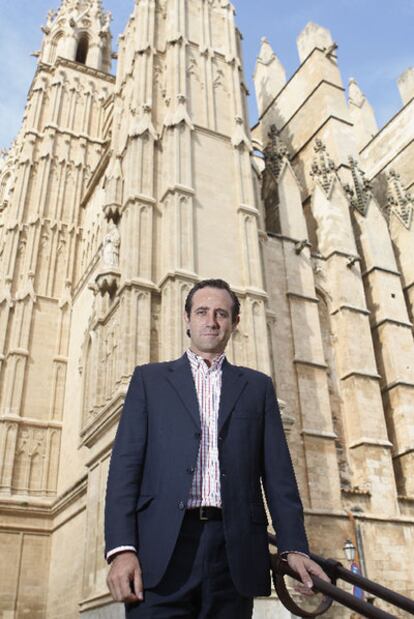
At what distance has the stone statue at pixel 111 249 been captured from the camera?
40.7ft

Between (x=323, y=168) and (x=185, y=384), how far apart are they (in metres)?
17.8

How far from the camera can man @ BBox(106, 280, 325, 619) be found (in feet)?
6.36

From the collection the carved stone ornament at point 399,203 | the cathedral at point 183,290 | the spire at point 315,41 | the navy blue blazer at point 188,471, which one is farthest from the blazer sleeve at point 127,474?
the spire at point 315,41

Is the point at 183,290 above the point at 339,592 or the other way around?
above

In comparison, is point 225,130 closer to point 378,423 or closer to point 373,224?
point 373,224

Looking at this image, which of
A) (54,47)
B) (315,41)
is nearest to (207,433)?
(315,41)

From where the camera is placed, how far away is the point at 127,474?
211 centimetres

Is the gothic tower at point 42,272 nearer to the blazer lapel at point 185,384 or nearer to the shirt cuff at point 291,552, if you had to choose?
the blazer lapel at point 185,384

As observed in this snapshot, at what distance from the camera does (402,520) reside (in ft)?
43.3

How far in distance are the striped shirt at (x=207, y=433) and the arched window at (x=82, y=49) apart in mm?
27175

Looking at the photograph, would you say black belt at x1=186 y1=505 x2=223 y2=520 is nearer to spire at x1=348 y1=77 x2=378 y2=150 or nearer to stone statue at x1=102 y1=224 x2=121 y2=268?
stone statue at x1=102 y1=224 x2=121 y2=268

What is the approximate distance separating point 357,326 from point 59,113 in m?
13.4

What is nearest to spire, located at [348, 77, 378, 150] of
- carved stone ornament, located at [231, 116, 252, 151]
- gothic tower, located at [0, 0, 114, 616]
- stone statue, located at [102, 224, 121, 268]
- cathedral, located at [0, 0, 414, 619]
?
cathedral, located at [0, 0, 414, 619]

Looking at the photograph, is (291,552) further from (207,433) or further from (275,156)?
(275,156)
